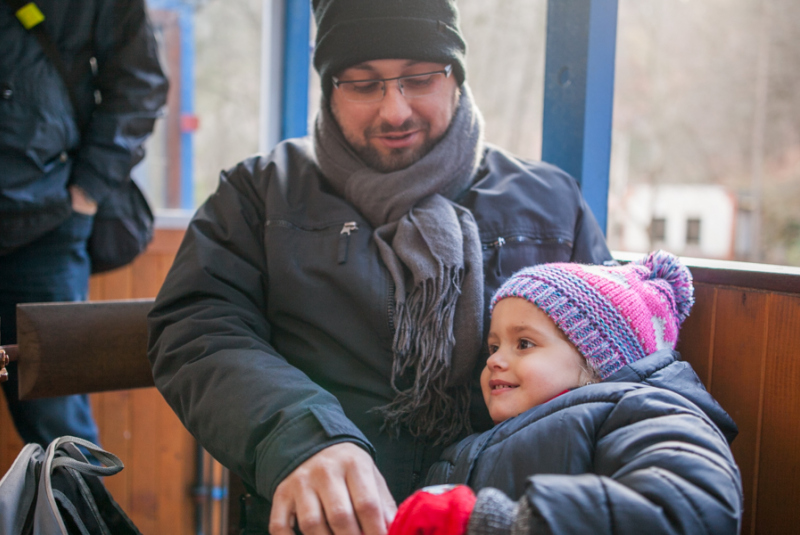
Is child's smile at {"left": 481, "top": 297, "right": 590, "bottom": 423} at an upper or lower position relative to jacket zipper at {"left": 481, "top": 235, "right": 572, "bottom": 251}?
lower

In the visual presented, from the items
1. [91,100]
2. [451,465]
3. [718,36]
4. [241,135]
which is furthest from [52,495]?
[718,36]

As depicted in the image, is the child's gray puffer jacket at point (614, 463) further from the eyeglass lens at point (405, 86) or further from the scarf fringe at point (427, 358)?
the eyeglass lens at point (405, 86)

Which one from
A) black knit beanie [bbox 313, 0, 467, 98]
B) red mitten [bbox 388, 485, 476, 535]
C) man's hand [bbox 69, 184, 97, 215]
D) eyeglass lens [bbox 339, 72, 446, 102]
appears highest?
black knit beanie [bbox 313, 0, 467, 98]

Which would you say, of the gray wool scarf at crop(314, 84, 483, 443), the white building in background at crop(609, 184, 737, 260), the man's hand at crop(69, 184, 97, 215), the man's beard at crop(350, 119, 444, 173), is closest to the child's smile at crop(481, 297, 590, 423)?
the gray wool scarf at crop(314, 84, 483, 443)

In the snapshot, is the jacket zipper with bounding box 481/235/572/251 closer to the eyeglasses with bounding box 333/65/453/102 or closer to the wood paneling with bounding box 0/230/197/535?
the eyeglasses with bounding box 333/65/453/102

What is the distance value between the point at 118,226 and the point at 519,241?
1.35 metres

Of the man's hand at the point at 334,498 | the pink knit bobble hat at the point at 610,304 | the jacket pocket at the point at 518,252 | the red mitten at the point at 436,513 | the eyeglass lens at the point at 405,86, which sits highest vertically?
the eyeglass lens at the point at 405,86

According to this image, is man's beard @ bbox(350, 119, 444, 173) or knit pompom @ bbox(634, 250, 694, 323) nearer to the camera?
knit pompom @ bbox(634, 250, 694, 323)

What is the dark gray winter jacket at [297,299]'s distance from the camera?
1047mm

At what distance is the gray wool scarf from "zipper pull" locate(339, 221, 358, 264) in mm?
52

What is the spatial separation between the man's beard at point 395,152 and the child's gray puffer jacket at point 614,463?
0.66m

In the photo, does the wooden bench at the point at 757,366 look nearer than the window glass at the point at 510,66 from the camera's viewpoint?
Yes

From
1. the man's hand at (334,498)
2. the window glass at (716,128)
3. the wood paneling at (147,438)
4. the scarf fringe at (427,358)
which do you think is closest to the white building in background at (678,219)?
the window glass at (716,128)

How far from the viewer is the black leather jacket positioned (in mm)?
1785
